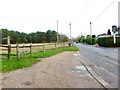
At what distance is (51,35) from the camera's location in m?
70.2

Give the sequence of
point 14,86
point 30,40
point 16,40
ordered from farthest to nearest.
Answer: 1. point 30,40
2. point 16,40
3. point 14,86

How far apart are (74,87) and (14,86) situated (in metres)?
1.93

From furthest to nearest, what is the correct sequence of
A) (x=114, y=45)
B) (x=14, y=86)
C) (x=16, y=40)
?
(x=16, y=40), (x=114, y=45), (x=14, y=86)

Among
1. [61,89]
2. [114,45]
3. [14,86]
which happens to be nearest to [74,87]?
[61,89]

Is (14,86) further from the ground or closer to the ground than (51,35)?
closer to the ground

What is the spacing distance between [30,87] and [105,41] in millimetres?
29078

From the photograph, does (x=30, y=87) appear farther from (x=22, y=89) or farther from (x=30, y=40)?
(x=30, y=40)

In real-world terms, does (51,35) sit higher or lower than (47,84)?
higher

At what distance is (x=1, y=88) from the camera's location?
159 inches

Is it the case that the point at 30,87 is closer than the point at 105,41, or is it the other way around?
the point at 30,87

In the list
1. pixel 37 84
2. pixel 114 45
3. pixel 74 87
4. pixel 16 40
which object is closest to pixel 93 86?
pixel 74 87

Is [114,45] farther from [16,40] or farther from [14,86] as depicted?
[16,40]

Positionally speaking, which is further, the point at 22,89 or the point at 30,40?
the point at 30,40

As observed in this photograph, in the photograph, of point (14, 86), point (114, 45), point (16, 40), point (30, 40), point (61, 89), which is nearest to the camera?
point (61, 89)
